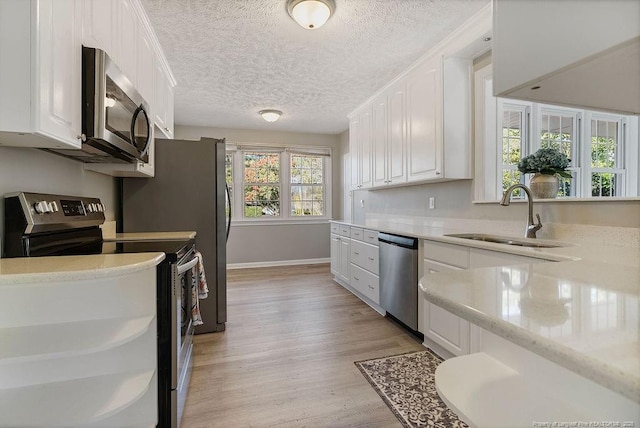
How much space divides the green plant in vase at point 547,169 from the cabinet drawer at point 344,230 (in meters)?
2.14

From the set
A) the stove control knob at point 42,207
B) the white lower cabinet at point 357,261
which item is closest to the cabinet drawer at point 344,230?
the white lower cabinet at point 357,261

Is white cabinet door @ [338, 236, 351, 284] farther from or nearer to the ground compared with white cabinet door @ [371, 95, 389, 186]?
nearer to the ground

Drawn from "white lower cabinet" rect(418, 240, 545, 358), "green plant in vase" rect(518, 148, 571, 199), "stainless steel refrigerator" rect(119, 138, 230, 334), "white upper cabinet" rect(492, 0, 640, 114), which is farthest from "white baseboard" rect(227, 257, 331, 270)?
"white upper cabinet" rect(492, 0, 640, 114)

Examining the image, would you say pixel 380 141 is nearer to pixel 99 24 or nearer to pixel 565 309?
pixel 99 24

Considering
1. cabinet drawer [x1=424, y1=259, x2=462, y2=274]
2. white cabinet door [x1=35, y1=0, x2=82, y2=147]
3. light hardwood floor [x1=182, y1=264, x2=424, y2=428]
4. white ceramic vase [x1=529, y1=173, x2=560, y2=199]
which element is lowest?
light hardwood floor [x1=182, y1=264, x2=424, y2=428]

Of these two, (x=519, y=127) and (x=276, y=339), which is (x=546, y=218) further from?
(x=276, y=339)

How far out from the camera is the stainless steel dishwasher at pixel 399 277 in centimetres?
259

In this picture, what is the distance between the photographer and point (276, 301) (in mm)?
3654

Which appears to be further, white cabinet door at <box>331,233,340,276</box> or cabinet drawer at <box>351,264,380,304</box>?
white cabinet door at <box>331,233,340,276</box>

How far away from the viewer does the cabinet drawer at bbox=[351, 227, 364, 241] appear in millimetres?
3615

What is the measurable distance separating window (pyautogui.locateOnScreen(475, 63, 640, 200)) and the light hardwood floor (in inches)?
64.6

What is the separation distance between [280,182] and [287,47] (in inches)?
125

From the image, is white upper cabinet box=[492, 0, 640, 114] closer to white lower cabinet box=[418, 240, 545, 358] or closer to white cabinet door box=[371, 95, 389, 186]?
white lower cabinet box=[418, 240, 545, 358]

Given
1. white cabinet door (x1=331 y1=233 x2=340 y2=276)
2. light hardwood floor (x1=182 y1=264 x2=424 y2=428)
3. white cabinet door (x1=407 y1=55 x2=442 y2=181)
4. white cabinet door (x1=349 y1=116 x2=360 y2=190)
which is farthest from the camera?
white cabinet door (x1=349 y1=116 x2=360 y2=190)
